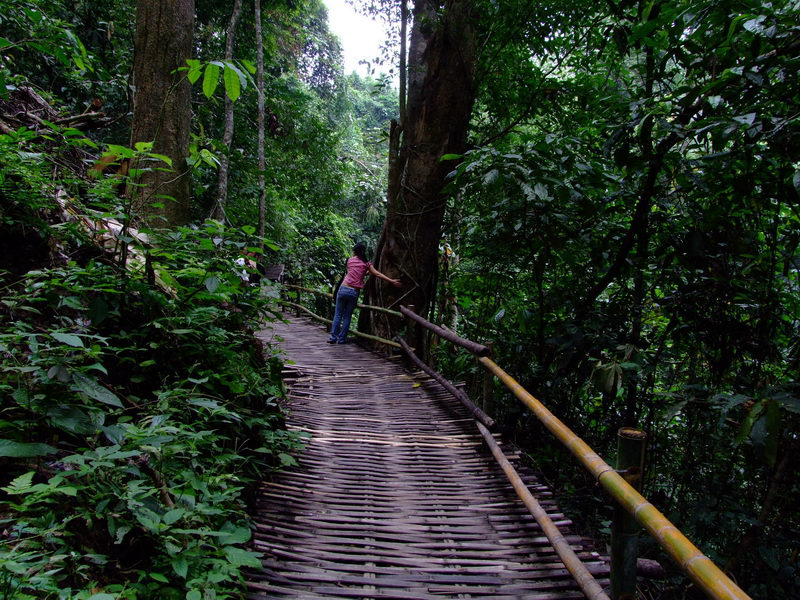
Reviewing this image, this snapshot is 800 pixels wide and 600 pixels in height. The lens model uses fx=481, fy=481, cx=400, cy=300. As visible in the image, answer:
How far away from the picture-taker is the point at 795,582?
2.45 meters

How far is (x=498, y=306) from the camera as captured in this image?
5078mm

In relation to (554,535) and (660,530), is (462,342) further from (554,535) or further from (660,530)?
(660,530)

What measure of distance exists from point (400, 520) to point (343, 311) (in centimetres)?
480

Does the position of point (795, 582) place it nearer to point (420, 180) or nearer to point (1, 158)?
point (1, 158)

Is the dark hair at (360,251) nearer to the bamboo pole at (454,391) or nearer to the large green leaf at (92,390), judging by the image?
the bamboo pole at (454,391)

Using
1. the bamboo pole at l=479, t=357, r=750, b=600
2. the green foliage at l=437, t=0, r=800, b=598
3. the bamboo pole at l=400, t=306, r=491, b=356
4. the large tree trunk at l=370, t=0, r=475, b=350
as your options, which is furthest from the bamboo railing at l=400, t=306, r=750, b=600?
the large tree trunk at l=370, t=0, r=475, b=350

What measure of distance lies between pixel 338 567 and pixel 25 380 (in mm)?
1416

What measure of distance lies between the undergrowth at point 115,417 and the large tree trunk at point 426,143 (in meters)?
3.73

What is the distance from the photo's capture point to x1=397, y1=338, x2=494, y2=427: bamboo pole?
3502mm

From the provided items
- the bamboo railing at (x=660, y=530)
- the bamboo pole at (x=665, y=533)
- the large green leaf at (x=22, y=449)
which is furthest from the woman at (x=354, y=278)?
the large green leaf at (x=22, y=449)

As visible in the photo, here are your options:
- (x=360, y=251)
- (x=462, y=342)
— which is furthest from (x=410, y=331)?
(x=462, y=342)

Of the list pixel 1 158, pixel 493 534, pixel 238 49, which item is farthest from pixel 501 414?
pixel 238 49

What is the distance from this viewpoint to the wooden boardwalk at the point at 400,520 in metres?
1.99

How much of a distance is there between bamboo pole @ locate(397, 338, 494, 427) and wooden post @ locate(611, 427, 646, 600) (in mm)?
1712
